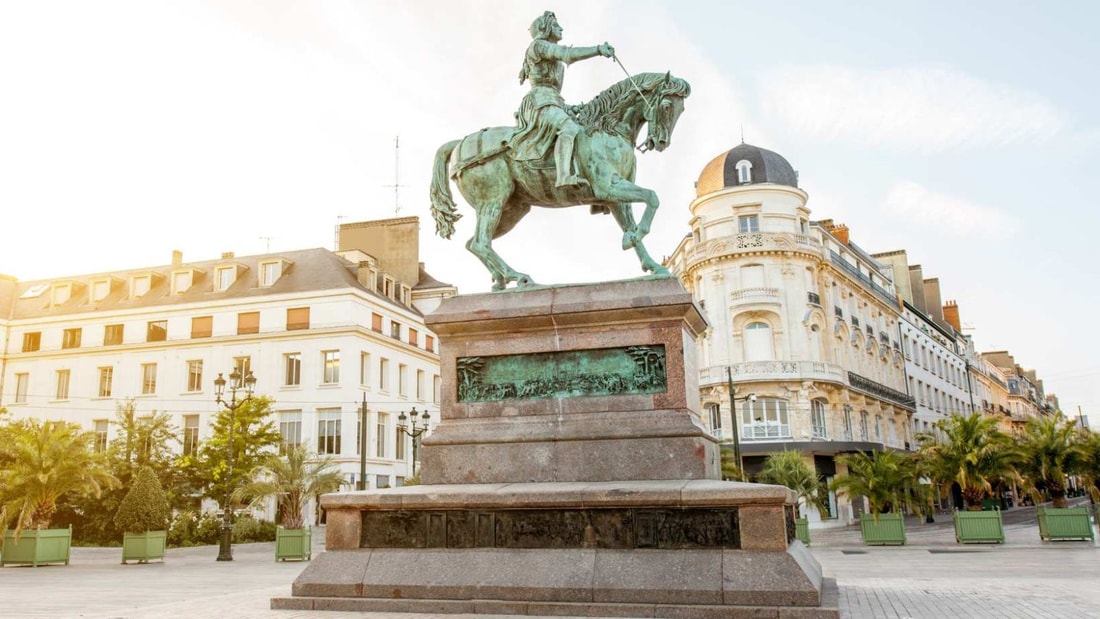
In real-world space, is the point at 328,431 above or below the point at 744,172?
below

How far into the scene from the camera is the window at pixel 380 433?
45.6 m

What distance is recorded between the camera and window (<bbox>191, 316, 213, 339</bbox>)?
4676 cm

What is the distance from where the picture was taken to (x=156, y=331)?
4775cm

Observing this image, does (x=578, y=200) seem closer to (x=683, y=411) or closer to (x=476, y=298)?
(x=476, y=298)

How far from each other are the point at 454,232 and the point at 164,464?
27.5 metres

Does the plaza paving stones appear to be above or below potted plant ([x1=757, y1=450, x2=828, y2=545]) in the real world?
below

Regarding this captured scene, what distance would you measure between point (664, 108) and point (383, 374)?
3982cm

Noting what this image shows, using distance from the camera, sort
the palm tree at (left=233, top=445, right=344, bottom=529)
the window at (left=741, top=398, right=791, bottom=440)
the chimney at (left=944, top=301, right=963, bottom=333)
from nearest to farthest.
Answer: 1. the palm tree at (left=233, top=445, right=344, bottom=529)
2. the window at (left=741, top=398, right=791, bottom=440)
3. the chimney at (left=944, top=301, right=963, bottom=333)

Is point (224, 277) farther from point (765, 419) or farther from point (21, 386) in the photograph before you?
point (765, 419)

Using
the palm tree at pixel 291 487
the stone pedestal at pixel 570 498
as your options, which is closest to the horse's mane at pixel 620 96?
the stone pedestal at pixel 570 498

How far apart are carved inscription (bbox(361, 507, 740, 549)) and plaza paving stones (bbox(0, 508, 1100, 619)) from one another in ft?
2.75

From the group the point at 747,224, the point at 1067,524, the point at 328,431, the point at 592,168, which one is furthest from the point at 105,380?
the point at 592,168

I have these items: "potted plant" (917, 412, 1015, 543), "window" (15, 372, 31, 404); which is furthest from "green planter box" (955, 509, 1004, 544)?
"window" (15, 372, 31, 404)

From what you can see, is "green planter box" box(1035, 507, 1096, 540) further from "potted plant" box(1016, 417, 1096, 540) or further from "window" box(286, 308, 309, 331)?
"window" box(286, 308, 309, 331)
